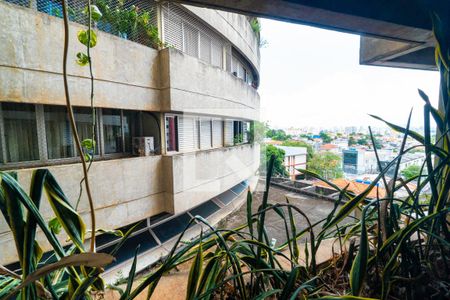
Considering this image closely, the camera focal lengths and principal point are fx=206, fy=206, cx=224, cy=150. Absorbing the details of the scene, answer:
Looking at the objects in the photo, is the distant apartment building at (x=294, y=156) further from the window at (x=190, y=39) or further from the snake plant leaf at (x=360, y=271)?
the snake plant leaf at (x=360, y=271)

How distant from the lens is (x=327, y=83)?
5320 mm

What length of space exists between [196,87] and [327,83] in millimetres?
3481

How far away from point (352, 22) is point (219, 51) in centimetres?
475

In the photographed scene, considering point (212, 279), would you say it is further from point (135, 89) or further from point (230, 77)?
point (230, 77)

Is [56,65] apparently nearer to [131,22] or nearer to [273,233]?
[131,22]

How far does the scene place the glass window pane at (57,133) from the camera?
8.99 ft

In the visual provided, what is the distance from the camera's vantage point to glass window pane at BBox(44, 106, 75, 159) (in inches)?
108

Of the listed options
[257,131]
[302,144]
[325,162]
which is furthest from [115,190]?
[302,144]

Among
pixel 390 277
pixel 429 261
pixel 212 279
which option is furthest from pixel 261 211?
pixel 429 261

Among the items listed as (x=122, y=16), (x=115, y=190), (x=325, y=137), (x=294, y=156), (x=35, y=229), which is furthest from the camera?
(x=325, y=137)

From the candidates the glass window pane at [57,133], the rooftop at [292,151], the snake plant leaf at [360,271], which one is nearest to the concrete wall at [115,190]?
the glass window pane at [57,133]

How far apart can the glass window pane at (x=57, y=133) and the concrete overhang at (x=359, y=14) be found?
2.91 meters

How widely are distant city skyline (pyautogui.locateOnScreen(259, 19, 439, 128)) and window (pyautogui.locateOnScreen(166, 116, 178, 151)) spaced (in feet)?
7.50

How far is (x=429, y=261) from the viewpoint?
703 millimetres
